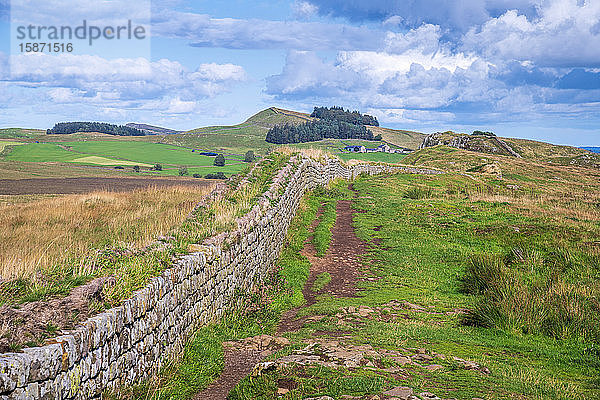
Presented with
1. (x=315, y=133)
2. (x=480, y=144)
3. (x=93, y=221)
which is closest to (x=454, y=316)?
(x=93, y=221)

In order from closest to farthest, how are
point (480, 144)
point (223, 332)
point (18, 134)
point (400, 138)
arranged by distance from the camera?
point (223, 332)
point (480, 144)
point (18, 134)
point (400, 138)

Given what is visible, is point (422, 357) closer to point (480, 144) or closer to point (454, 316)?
point (454, 316)

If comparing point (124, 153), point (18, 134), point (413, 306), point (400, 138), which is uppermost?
point (400, 138)

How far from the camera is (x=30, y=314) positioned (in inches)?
209

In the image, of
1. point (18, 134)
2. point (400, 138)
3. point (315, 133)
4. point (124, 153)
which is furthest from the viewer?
point (400, 138)

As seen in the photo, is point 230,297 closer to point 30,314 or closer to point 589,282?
point 30,314

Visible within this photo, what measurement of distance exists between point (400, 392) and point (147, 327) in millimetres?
3560

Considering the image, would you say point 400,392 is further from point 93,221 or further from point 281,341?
point 93,221

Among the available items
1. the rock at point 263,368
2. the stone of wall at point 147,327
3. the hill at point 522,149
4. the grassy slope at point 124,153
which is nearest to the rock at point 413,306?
the stone of wall at point 147,327

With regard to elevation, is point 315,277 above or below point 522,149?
below

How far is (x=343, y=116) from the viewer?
177000mm

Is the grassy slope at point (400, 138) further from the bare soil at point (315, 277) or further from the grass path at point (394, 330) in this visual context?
the grass path at point (394, 330)

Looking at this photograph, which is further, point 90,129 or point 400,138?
point 400,138

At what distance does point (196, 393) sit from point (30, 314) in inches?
108
